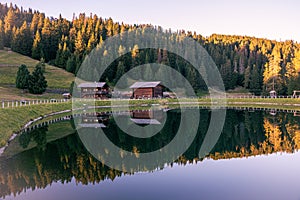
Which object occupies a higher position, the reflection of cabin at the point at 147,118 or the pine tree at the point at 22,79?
the pine tree at the point at 22,79

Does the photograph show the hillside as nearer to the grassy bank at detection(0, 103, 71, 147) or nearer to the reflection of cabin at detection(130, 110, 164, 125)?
the grassy bank at detection(0, 103, 71, 147)

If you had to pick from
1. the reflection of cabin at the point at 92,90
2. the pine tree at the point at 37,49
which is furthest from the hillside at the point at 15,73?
the reflection of cabin at the point at 92,90

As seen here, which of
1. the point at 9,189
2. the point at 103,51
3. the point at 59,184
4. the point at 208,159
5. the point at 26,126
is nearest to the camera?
the point at 9,189

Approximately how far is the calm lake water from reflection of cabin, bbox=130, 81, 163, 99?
207 ft

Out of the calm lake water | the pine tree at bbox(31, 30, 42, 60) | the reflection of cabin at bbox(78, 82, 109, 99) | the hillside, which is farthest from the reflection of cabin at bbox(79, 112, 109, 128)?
the pine tree at bbox(31, 30, 42, 60)

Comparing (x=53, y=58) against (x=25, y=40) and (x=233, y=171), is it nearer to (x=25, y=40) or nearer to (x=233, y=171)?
(x=25, y=40)

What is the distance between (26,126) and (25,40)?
315 ft

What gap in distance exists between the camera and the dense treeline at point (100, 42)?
100438 millimetres

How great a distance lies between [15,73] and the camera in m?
92.1

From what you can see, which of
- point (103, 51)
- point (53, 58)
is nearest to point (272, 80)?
point (103, 51)

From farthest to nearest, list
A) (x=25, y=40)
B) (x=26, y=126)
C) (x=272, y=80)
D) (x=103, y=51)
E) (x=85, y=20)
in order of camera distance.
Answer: (x=85, y=20)
(x=25, y=40)
(x=103, y=51)
(x=272, y=80)
(x=26, y=126)

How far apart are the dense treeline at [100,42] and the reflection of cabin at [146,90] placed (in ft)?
43.9

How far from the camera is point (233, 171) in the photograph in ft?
57.3

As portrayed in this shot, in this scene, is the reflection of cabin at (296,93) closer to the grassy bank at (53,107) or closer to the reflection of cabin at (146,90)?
the grassy bank at (53,107)
